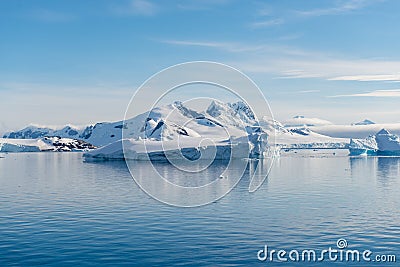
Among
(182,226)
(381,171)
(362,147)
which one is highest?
(362,147)

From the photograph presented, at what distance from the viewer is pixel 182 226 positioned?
32.1m

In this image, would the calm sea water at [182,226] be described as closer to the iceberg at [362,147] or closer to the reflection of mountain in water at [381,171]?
the reflection of mountain in water at [381,171]

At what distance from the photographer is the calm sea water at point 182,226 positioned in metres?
24.8

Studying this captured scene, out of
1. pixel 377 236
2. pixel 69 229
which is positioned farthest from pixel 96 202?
pixel 377 236

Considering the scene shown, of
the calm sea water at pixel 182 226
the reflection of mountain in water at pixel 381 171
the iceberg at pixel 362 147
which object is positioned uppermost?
the iceberg at pixel 362 147

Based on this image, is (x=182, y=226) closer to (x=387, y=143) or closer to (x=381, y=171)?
(x=381, y=171)

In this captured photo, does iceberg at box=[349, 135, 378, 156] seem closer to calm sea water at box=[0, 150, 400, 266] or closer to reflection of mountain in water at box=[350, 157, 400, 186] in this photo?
reflection of mountain in water at box=[350, 157, 400, 186]

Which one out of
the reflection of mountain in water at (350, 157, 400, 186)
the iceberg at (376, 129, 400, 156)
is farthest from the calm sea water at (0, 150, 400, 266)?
the iceberg at (376, 129, 400, 156)

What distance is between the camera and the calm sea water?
2481cm

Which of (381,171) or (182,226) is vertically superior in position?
(381,171)

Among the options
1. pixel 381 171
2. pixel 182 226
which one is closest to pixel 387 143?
pixel 381 171

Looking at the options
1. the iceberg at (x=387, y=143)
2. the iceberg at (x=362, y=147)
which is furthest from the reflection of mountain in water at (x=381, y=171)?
the iceberg at (x=362, y=147)

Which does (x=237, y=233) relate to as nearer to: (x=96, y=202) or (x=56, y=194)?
(x=96, y=202)

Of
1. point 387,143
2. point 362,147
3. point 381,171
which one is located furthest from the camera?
point 362,147
